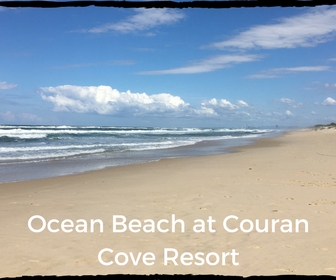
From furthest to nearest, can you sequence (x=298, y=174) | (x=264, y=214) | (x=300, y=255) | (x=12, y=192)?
(x=298, y=174), (x=12, y=192), (x=264, y=214), (x=300, y=255)

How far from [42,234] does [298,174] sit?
7325 millimetres

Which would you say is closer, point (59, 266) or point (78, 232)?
point (59, 266)

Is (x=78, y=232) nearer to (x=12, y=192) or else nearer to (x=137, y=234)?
(x=137, y=234)

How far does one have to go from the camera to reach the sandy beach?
139 inches

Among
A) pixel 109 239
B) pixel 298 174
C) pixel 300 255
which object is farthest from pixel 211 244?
pixel 298 174

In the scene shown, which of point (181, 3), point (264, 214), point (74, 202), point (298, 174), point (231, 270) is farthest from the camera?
point (298, 174)

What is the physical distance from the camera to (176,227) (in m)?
4.83

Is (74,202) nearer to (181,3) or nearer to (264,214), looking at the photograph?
(264,214)

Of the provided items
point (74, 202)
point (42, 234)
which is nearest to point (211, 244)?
point (42, 234)

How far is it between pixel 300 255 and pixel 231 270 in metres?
0.89

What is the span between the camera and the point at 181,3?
0.97 meters

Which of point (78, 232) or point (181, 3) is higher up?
point (181, 3)

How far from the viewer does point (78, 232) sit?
15.3 feet

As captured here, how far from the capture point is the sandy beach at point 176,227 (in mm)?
3520
